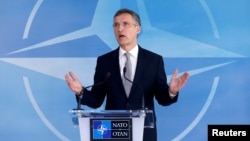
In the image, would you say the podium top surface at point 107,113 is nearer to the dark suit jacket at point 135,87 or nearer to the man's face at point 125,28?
the dark suit jacket at point 135,87

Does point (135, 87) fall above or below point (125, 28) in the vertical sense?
below

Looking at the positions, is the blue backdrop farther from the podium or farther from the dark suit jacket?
the podium

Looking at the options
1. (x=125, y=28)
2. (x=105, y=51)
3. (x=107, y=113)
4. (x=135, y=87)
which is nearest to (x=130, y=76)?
(x=135, y=87)

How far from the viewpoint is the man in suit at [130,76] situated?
11.8 feet

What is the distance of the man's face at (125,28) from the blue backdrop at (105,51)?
2.46 feet

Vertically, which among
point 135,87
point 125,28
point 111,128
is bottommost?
point 111,128

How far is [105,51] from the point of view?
4.49 m

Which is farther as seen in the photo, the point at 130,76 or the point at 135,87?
the point at 130,76

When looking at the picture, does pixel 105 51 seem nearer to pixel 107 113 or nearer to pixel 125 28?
pixel 125 28

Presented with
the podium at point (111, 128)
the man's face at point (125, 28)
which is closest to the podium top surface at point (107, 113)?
the podium at point (111, 128)

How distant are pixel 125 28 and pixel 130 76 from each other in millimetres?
356

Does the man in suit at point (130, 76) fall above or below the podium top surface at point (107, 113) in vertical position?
above

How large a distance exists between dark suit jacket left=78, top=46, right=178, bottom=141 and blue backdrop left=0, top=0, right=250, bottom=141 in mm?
713

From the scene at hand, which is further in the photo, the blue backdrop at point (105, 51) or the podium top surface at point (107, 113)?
the blue backdrop at point (105, 51)
